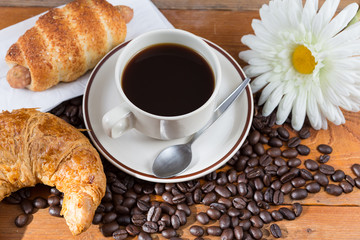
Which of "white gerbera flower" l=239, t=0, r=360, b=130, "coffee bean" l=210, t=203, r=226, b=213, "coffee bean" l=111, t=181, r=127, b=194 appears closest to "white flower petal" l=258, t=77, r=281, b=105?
"white gerbera flower" l=239, t=0, r=360, b=130

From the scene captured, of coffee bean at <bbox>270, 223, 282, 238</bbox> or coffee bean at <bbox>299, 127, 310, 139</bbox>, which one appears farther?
coffee bean at <bbox>299, 127, 310, 139</bbox>

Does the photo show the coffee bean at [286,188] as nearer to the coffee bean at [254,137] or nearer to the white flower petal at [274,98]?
the coffee bean at [254,137]

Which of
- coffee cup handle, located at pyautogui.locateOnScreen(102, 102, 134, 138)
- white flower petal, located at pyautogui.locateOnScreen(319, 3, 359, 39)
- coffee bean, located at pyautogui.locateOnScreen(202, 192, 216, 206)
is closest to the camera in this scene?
coffee cup handle, located at pyautogui.locateOnScreen(102, 102, 134, 138)

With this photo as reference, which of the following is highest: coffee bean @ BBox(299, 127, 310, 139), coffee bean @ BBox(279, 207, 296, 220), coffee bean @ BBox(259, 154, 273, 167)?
coffee bean @ BBox(299, 127, 310, 139)

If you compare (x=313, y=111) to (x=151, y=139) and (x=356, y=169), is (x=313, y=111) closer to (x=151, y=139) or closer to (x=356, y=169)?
(x=356, y=169)

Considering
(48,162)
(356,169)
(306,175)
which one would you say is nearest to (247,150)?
(306,175)

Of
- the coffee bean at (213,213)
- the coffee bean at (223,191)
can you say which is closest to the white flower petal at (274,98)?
the coffee bean at (223,191)

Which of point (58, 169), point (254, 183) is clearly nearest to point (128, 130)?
point (58, 169)

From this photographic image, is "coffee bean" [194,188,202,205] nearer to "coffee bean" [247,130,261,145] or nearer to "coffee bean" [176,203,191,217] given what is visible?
"coffee bean" [176,203,191,217]
